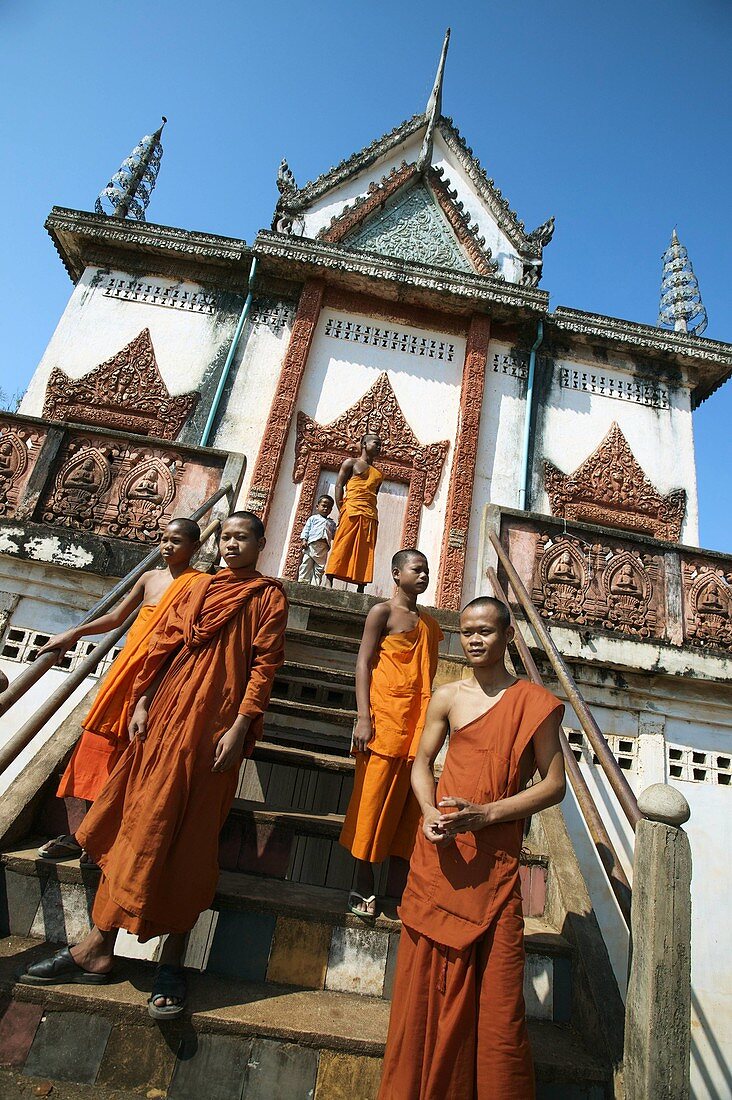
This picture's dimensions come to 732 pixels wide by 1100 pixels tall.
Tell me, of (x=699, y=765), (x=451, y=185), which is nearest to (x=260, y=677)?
(x=699, y=765)

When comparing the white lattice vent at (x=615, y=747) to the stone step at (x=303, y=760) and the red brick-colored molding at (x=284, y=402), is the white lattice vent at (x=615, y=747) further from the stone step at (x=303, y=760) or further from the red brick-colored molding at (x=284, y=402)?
the red brick-colored molding at (x=284, y=402)

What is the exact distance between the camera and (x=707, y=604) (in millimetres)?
5473

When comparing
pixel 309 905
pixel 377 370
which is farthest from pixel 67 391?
pixel 309 905

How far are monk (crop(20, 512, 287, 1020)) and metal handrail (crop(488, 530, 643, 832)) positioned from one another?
5.34ft

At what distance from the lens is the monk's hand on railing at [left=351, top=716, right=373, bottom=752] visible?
124 inches

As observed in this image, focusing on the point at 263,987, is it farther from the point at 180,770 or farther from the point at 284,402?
the point at 284,402

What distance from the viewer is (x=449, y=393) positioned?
29.8 feet

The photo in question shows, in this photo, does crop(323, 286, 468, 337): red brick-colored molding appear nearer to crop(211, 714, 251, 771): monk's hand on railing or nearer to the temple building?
the temple building

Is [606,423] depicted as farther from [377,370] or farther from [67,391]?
[67,391]

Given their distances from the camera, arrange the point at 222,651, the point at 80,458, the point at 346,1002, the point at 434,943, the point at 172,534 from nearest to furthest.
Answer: the point at 434,943 < the point at 346,1002 < the point at 222,651 < the point at 172,534 < the point at 80,458

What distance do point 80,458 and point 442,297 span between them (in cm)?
589

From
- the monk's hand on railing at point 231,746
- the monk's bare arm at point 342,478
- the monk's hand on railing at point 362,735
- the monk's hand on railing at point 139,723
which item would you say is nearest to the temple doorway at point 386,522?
the monk's bare arm at point 342,478

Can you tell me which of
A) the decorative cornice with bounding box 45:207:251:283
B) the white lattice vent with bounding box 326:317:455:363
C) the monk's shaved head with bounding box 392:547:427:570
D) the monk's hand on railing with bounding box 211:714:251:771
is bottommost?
the monk's hand on railing with bounding box 211:714:251:771

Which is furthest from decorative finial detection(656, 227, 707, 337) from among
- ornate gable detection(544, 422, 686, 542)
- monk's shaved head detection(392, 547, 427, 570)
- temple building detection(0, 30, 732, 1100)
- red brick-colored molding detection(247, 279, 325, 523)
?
monk's shaved head detection(392, 547, 427, 570)
